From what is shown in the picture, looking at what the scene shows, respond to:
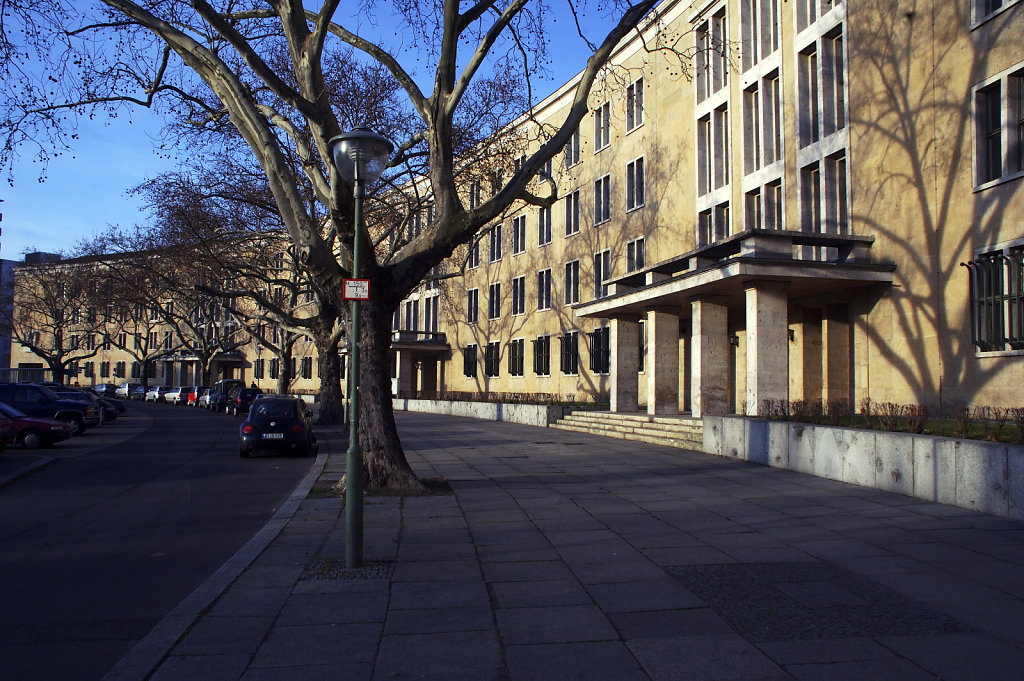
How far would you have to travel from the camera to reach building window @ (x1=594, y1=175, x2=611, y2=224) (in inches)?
1454

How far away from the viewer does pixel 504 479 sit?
1383 cm

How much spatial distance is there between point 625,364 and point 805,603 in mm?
21229

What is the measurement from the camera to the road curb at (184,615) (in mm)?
4754

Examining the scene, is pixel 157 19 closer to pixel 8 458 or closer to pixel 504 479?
pixel 504 479

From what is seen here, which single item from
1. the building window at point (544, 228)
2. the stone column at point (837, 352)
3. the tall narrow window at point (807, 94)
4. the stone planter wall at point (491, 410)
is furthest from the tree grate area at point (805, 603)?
the building window at point (544, 228)

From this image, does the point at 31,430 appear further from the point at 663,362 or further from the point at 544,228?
the point at 544,228

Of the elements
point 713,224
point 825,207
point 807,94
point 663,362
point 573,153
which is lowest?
point 663,362

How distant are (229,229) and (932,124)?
2351 cm

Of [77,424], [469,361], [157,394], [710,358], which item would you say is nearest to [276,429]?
[710,358]

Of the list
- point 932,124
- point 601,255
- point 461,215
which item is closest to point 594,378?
point 601,255

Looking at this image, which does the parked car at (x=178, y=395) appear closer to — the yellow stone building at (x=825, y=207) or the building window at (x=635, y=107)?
the yellow stone building at (x=825, y=207)

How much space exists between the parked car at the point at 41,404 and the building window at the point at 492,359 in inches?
1000

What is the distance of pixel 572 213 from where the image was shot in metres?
40.4

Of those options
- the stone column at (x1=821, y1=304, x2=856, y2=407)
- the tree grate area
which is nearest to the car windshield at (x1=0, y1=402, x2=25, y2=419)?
the tree grate area
